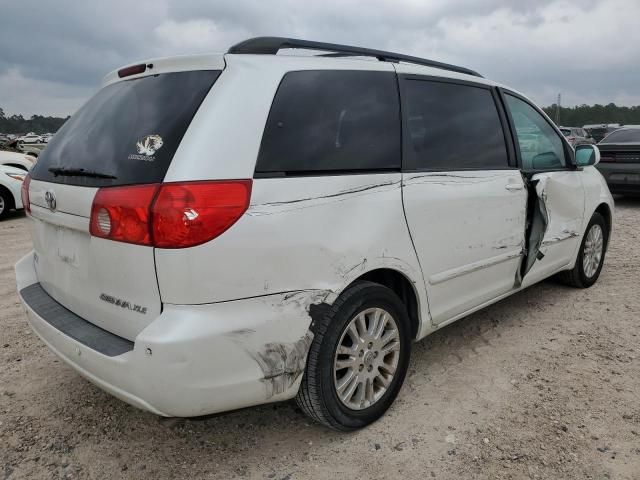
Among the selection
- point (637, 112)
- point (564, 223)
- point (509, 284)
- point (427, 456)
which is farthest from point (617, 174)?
point (637, 112)

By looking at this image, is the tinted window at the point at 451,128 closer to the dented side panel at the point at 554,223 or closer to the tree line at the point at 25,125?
the dented side panel at the point at 554,223

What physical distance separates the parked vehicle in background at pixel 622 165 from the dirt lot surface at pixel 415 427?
260 inches

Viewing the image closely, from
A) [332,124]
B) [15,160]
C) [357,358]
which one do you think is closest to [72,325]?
[357,358]

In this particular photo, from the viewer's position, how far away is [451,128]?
296 cm

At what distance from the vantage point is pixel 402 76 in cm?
271

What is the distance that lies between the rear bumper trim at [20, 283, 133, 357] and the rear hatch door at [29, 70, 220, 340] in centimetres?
3

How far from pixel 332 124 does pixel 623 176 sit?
873cm

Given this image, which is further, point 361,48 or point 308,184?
point 361,48

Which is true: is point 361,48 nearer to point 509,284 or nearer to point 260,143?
point 260,143

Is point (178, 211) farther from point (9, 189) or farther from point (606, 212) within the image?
point (9, 189)

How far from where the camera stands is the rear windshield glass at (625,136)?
9.57m

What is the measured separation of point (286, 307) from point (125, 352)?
64 cm

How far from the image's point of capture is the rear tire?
445 centimetres

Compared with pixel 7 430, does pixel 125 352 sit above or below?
above
